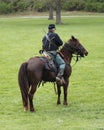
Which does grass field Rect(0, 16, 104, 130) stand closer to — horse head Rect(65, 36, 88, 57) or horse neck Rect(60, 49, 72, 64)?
horse neck Rect(60, 49, 72, 64)

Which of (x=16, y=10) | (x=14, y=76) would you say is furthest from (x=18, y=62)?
(x=16, y=10)

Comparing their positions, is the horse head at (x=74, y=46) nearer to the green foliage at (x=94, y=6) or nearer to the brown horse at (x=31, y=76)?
the brown horse at (x=31, y=76)

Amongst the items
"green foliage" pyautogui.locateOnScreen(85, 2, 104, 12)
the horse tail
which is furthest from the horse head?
"green foliage" pyautogui.locateOnScreen(85, 2, 104, 12)

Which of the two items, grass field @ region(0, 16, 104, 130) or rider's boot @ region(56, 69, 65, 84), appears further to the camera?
rider's boot @ region(56, 69, 65, 84)

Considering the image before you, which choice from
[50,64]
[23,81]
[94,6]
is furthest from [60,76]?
[94,6]

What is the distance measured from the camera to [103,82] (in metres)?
16.8

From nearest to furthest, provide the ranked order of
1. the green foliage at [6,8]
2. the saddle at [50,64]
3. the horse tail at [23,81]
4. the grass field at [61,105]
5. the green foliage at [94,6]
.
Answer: the grass field at [61,105] < the horse tail at [23,81] < the saddle at [50,64] < the green foliage at [94,6] < the green foliage at [6,8]

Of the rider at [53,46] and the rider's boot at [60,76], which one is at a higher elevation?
the rider at [53,46]

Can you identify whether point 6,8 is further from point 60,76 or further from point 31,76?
point 31,76

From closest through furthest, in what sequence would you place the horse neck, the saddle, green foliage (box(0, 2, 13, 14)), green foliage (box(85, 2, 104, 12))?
the saddle, the horse neck, green foliage (box(85, 2, 104, 12)), green foliage (box(0, 2, 13, 14))

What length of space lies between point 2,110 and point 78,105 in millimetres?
2143

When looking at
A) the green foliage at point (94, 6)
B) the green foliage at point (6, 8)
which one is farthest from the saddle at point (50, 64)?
the green foliage at point (6, 8)

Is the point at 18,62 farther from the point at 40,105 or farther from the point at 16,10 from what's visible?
the point at 16,10

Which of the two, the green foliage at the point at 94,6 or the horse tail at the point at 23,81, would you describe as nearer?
the horse tail at the point at 23,81
